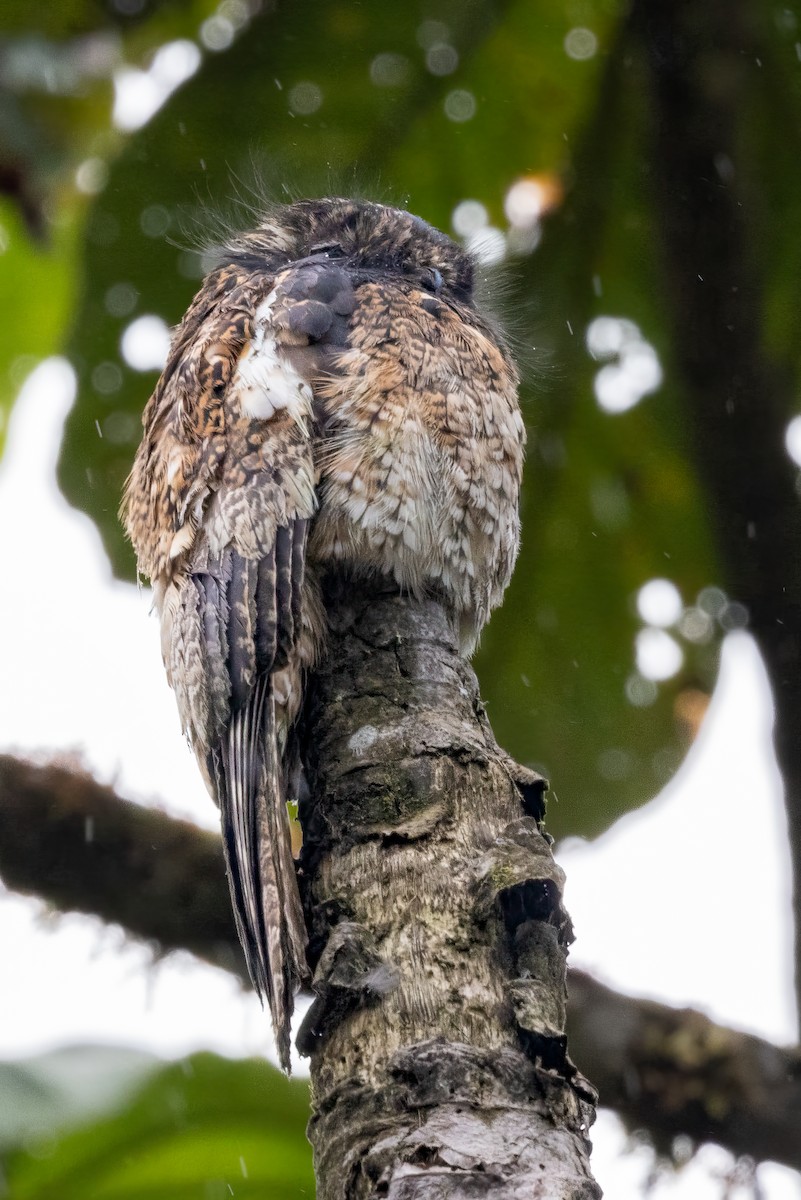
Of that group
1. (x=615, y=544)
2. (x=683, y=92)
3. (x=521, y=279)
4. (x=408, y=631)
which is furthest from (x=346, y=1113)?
(x=521, y=279)

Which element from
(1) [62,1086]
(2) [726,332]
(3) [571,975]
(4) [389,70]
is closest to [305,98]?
(4) [389,70]

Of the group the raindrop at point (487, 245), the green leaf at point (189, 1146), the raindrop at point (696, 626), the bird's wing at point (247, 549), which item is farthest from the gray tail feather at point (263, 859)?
the raindrop at point (487, 245)

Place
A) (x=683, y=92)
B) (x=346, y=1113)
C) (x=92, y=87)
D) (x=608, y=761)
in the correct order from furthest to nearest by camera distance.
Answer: (x=608, y=761)
(x=92, y=87)
(x=683, y=92)
(x=346, y=1113)

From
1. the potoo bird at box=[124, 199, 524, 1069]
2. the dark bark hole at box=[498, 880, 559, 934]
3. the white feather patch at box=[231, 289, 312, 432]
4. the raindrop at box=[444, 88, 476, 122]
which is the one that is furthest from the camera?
the raindrop at box=[444, 88, 476, 122]

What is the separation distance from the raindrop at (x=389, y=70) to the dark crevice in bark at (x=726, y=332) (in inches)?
46.8

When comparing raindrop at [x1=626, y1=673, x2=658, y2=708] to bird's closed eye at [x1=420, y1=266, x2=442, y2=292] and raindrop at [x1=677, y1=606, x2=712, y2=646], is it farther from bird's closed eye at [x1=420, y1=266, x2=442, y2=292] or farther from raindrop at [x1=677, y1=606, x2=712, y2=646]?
bird's closed eye at [x1=420, y1=266, x2=442, y2=292]

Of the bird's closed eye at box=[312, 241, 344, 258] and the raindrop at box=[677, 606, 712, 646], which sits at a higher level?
the bird's closed eye at box=[312, 241, 344, 258]

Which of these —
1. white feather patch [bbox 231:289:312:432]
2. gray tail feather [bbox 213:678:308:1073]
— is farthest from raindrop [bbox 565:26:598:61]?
gray tail feather [bbox 213:678:308:1073]

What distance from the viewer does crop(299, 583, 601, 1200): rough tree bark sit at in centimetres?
144

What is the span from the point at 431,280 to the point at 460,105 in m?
0.69

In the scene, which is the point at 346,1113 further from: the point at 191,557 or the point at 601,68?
the point at 601,68

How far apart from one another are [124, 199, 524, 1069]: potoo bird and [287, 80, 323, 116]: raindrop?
0.59 meters

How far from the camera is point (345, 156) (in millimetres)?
3828

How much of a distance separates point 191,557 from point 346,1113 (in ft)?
4.69
